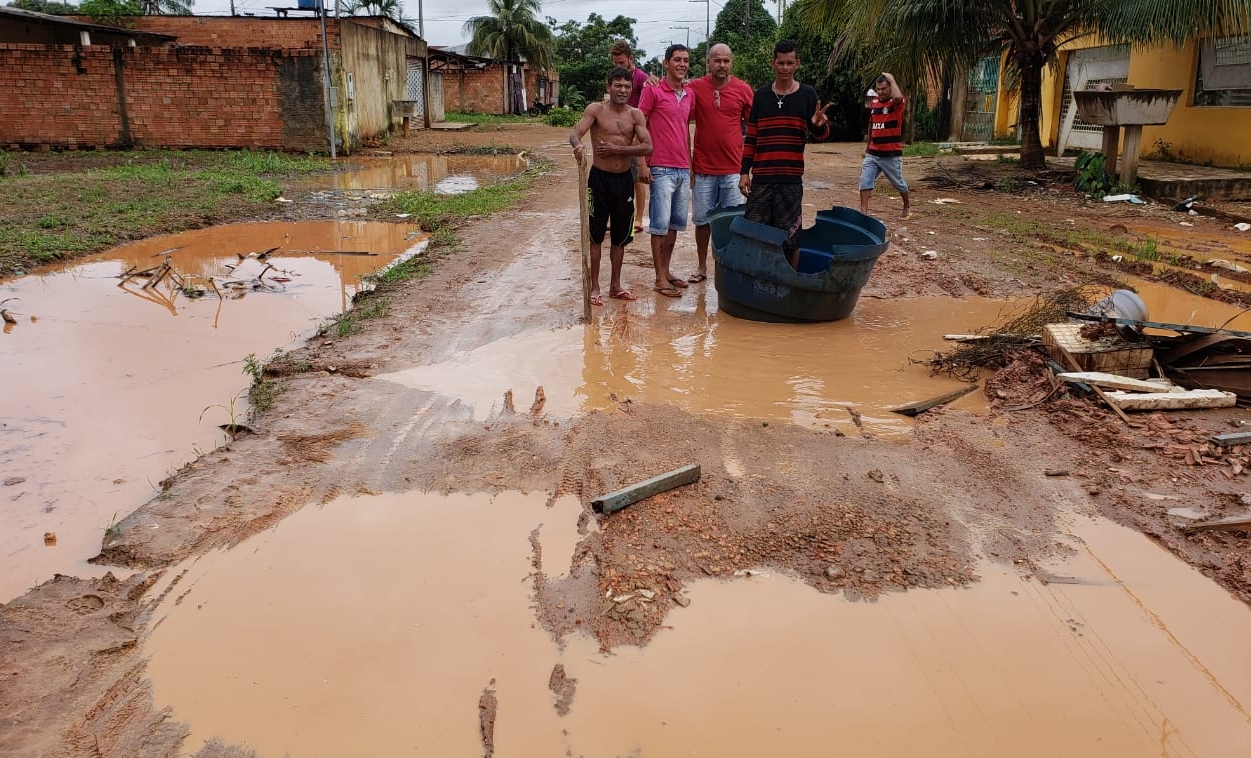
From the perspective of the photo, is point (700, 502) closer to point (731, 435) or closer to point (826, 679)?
point (731, 435)

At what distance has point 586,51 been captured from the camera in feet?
181

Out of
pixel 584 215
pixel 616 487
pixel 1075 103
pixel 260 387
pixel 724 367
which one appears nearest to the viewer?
pixel 616 487

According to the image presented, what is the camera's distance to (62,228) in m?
9.25

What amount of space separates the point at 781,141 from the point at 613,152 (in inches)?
45.7

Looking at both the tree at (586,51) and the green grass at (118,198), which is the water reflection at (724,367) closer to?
the green grass at (118,198)

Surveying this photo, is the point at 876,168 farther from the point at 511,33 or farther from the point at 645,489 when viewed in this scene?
the point at 511,33

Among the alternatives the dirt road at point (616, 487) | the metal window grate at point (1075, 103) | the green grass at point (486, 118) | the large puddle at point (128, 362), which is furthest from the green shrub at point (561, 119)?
the dirt road at point (616, 487)

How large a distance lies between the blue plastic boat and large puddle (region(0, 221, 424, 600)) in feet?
9.89

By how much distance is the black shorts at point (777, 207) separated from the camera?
20.0 ft

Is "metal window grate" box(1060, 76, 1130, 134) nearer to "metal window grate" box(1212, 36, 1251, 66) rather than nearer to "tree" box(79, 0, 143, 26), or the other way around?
"metal window grate" box(1212, 36, 1251, 66)

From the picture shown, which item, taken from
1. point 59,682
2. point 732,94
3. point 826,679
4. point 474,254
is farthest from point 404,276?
point 826,679

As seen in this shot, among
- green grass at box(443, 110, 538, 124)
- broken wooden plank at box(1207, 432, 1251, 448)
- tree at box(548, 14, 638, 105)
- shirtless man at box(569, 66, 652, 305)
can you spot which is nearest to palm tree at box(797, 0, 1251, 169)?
shirtless man at box(569, 66, 652, 305)

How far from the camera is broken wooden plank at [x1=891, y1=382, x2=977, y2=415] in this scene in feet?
14.5

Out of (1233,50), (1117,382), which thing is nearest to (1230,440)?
(1117,382)
